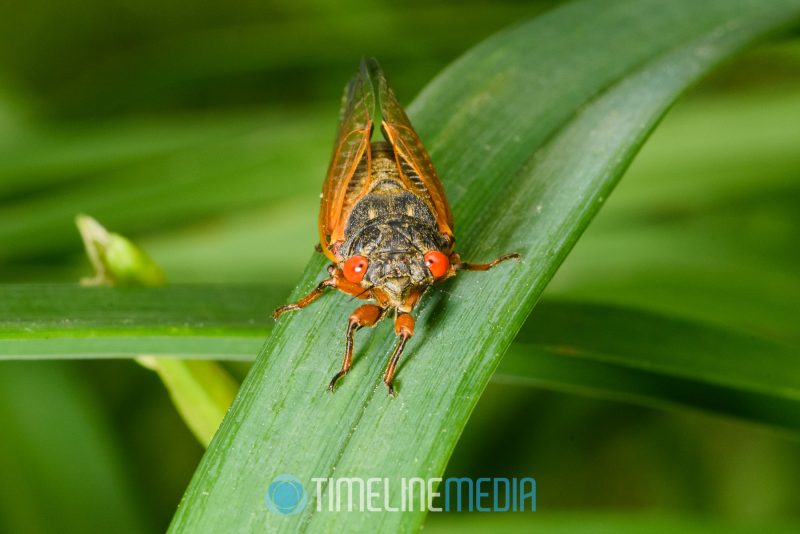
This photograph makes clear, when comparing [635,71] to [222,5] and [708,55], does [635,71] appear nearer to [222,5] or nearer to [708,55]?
[708,55]

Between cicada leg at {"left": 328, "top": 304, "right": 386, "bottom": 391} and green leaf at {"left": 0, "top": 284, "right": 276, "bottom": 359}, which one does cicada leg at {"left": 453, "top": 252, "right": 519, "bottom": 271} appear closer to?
cicada leg at {"left": 328, "top": 304, "right": 386, "bottom": 391}

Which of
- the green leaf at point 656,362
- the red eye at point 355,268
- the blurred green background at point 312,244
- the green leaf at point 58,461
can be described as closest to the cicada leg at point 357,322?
the red eye at point 355,268

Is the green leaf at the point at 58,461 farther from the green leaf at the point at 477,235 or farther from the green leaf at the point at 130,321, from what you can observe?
the green leaf at the point at 477,235

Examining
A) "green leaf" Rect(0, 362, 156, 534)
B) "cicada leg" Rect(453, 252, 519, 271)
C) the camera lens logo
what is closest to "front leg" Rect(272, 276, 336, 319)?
"cicada leg" Rect(453, 252, 519, 271)

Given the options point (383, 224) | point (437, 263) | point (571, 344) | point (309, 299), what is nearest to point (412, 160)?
point (383, 224)

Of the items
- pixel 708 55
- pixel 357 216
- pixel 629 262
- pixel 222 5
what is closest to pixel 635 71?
pixel 708 55

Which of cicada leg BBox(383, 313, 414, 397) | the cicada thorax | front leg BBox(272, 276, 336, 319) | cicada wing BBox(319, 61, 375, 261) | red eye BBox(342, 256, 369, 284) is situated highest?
cicada wing BBox(319, 61, 375, 261)
